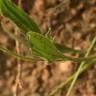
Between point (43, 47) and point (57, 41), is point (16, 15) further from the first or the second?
point (57, 41)

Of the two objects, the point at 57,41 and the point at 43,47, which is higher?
the point at 57,41

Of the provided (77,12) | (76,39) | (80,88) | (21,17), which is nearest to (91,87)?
(80,88)

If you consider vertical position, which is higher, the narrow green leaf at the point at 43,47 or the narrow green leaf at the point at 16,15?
the narrow green leaf at the point at 16,15

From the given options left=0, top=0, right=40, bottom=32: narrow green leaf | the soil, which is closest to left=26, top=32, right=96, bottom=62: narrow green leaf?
left=0, top=0, right=40, bottom=32: narrow green leaf

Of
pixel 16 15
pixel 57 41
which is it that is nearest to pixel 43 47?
pixel 16 15

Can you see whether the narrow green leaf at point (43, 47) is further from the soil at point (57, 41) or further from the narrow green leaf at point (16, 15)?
the soil at point (57, 41)

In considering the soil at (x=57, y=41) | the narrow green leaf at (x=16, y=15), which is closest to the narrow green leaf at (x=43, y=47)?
the narrow green leaf at (x=16, y=15)
